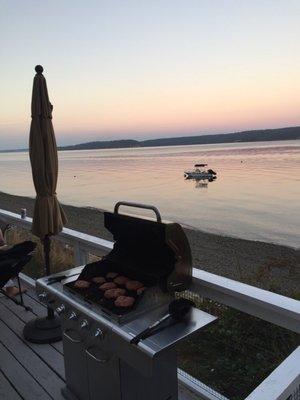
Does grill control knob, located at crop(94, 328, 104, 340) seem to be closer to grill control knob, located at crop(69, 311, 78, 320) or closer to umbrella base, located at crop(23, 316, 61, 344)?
grill control knob, located at crop(69, 311, 78, 320)

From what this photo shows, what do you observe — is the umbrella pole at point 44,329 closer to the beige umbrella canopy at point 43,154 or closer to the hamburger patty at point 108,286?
the beige umbrella canopy at point 43,154

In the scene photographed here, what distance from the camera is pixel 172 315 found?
1882 mm

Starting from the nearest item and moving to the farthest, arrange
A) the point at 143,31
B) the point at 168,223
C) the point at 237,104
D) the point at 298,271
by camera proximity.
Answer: the point at 168,223 → the point at 143,31 → the point at 298,271 → the point at 237,104

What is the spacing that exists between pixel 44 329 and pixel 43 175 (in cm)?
137

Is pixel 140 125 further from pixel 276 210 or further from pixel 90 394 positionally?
pixel 90 394

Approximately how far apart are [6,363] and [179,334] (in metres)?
1.86

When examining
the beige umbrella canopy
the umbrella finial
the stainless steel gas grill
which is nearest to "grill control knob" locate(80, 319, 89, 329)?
the stainless steel gas grill

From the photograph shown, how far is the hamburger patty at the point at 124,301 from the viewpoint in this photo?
197 centimetres

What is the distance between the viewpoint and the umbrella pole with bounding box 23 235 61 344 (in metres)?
3.22

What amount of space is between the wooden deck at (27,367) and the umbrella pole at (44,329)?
5 cm

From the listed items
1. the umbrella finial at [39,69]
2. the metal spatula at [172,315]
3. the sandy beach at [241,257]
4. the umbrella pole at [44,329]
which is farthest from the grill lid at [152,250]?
the sandy beach at [241,257]

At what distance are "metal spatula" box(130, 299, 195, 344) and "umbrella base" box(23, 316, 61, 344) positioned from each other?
1720 mm

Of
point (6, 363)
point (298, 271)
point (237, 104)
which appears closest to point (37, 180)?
point (6, 363)

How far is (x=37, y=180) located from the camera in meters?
3.05
